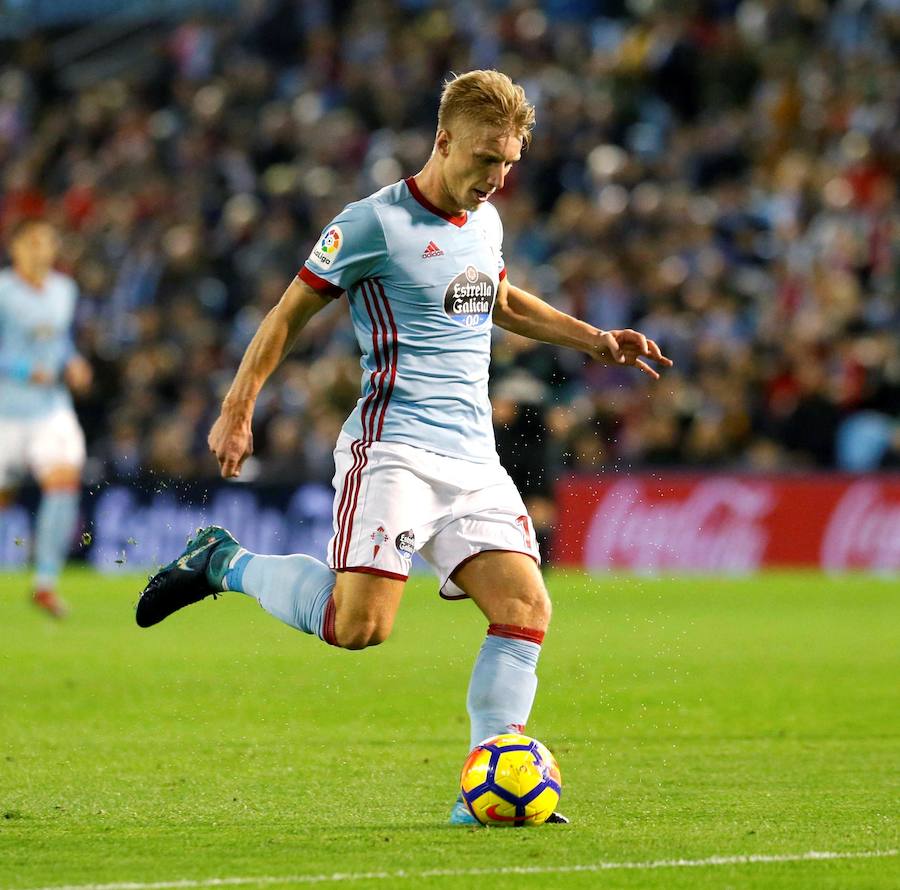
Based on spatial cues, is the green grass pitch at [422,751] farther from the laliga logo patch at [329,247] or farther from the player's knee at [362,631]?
the laliga logo patch at [329,247]

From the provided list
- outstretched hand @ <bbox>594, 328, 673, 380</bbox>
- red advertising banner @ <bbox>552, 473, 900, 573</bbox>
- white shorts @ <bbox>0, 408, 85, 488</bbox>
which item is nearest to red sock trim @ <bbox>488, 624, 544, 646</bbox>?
outstretched hand @ <bbox>594, 328, 673, 380</bbox>

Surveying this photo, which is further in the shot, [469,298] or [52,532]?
[52,532]

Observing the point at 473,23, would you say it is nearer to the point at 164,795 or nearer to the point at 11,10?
the point at 11,10

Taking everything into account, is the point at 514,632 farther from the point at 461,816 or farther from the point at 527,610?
the point at 461,816

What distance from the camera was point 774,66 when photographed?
68.3 ft

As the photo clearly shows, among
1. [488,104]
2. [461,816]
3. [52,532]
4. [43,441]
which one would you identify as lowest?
[52,532]

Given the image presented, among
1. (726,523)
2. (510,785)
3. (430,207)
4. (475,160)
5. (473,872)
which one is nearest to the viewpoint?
(473,872)

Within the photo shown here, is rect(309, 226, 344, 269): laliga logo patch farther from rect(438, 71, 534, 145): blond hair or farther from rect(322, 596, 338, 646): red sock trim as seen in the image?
rect(322, 596, 338, 646): red sock trim

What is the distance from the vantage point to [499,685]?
20.4ft

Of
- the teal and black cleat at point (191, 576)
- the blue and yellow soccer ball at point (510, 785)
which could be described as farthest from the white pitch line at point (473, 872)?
the teal and black cleat at point (191, 576)

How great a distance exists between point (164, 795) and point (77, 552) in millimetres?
13873

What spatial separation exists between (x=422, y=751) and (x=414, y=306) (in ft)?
7.34

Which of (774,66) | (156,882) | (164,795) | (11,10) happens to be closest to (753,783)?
(164,795)

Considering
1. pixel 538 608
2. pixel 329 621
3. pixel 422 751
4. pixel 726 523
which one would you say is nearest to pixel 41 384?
pixel 726 523
